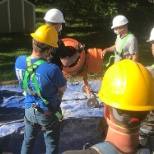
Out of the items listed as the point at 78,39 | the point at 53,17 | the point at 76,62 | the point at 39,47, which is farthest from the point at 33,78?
the point at 78,39

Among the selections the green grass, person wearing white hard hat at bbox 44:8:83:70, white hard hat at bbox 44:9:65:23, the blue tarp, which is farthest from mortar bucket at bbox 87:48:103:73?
the green grass

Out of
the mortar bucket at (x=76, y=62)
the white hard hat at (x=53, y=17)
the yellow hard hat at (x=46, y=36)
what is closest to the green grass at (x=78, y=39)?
the mortar bucket at (x=76, y=62)

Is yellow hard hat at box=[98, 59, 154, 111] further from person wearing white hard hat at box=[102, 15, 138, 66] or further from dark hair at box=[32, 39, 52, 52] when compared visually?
person wearing white hard hat at box=[102, 15, 138, 66]

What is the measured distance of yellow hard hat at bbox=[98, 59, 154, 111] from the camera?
6.57 feet

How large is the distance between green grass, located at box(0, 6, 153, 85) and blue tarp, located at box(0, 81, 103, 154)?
1.11 metres

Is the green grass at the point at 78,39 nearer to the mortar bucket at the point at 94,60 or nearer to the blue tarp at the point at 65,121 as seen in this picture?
the blue tarp at the point at 65,121

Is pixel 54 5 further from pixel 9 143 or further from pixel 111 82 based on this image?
pixel 111 82

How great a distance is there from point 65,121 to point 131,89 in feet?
12.0

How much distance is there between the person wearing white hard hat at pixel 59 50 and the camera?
471cm

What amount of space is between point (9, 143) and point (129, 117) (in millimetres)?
3259

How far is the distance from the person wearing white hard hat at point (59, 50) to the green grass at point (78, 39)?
85.6 inches

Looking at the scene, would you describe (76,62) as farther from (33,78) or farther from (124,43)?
(33,78)

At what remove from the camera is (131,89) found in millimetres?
2010

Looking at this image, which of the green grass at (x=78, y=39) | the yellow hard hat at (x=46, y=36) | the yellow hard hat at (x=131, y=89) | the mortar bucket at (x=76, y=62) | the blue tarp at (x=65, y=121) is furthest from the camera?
the green grass at (x=78, y=39)
